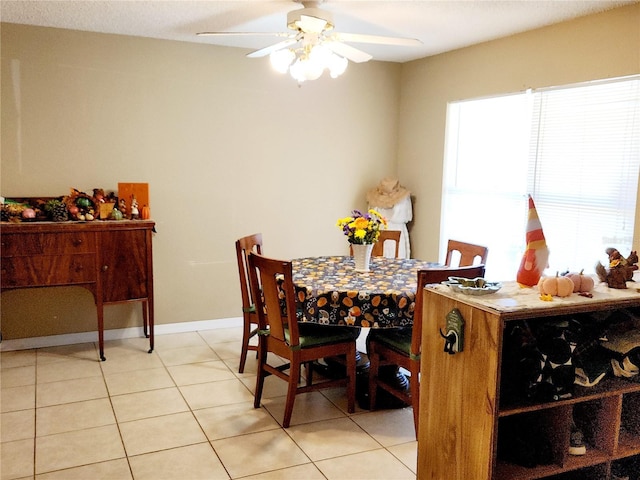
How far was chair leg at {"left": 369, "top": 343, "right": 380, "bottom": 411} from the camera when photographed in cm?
308

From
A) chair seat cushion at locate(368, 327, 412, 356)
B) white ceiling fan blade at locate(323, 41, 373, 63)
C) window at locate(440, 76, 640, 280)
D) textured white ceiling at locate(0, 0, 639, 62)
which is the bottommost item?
chair seat cushion at locate(368, 327, 412, 356)

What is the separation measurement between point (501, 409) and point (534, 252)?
1.92 ft

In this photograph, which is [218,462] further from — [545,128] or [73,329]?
[545,128]

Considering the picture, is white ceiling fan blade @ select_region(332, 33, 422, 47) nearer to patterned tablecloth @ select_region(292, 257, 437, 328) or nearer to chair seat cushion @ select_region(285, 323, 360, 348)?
patterned tablecloth @ select_region(292, 257, 437, 328)

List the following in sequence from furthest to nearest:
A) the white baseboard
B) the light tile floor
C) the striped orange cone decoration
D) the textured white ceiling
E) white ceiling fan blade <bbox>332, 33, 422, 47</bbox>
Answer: the white baseboard < the textured white ceiling < white ceiling fan blade <bbox>332, 33, 422, 47</bbox> < the light tile floor < the striped orange cone decoration

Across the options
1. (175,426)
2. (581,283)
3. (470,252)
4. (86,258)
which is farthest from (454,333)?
(86,258)

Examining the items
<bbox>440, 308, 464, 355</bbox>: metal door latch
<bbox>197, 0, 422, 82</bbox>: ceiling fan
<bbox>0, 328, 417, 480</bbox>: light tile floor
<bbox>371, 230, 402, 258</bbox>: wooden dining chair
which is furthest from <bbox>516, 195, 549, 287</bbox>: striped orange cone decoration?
<bbox>371, 230, 402, 258</bbox>: wooden dining chair

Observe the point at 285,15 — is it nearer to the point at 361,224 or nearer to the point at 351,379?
the point at 361,224

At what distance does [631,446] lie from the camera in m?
2.09

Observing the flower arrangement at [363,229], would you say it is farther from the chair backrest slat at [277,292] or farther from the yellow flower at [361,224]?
the chair backrest slat at [277,292]

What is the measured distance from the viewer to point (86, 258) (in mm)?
3668

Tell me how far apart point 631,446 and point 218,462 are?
1.78 meters

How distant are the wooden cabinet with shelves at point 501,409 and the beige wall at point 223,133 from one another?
6.95ft

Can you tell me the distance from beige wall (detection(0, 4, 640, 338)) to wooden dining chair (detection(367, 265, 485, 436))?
71.7 inches
